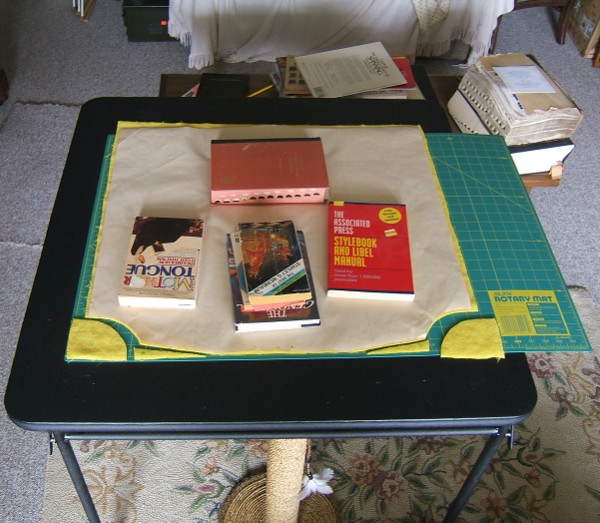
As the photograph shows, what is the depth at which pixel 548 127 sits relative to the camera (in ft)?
4.96

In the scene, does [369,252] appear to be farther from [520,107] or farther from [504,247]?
[520,107]

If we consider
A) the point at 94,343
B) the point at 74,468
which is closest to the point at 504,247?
the point at 94,343

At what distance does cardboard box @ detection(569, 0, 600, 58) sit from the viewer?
256 cm

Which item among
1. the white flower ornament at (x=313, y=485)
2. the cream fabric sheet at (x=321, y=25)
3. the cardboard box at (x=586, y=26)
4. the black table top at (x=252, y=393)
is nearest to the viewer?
the black table top at (x=252, y=393)

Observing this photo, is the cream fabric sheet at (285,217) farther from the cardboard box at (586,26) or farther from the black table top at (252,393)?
the cardboard box at (586,26)

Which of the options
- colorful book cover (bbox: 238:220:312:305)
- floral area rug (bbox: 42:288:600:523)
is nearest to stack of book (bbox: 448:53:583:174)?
floral area rug (bbox: 42:288:600:523)

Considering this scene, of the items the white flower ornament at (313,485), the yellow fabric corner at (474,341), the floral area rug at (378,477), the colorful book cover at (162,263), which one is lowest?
the floral area rug at (378,477)

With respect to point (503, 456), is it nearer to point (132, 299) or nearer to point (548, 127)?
point (548, 127)

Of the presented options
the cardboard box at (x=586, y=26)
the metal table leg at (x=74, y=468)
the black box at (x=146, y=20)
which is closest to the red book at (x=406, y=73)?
the metal table leg at (x=74, y=468)

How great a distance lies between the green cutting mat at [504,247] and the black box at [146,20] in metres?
1.74

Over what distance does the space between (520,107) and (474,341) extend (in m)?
0.87

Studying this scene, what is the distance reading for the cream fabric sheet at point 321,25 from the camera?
7.25 feet

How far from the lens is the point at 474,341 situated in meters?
0.80

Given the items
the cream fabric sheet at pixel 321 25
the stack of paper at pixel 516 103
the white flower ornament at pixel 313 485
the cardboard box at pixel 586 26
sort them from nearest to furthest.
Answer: the white flower ornament at pixel 313 485 < the stack of paper at pixel 516 103 < the cream fabric sheet at pixel 321 25 < the cardboard box at pixel 586 26
